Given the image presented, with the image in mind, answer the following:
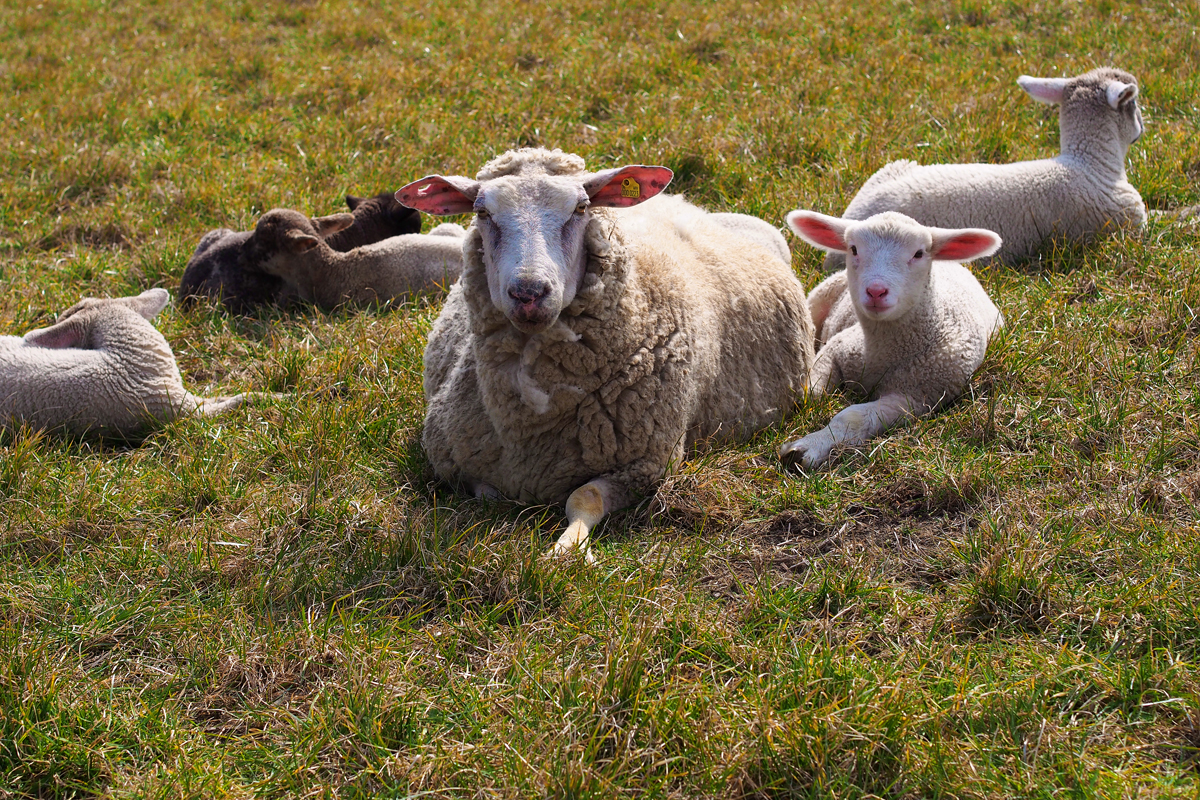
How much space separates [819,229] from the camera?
15.9ft

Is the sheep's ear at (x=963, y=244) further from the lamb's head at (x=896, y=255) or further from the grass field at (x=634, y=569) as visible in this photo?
the grass field at (x=634, y=569)

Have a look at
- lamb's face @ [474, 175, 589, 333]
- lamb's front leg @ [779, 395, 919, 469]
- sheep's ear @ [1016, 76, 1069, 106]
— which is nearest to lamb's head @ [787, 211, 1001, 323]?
lamb's front leg @ [779, 395, 919, 469]

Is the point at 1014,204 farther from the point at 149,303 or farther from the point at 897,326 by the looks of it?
the point at 149,303

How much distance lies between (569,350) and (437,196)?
81 cm

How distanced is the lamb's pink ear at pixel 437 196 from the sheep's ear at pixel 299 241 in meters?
2.08

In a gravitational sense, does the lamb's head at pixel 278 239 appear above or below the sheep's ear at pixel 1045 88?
below

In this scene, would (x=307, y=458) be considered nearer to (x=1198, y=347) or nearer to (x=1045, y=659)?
(x=1045, y=659)

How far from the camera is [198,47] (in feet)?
33.7

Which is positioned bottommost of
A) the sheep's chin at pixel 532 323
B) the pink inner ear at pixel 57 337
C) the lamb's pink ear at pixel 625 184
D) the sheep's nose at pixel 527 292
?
the pink inner ear at pixel 57 337

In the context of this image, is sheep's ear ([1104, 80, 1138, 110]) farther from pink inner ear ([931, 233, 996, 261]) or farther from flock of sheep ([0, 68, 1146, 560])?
pink inner ear ([931, 233, 996, 261])

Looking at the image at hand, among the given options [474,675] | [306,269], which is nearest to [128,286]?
[306,269]

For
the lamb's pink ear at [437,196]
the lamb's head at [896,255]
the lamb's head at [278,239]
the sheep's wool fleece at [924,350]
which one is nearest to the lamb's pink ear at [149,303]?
the lamb's head at [278,239]

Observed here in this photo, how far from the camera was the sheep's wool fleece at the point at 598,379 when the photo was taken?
12.7 ft

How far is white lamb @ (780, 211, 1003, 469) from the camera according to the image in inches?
168
